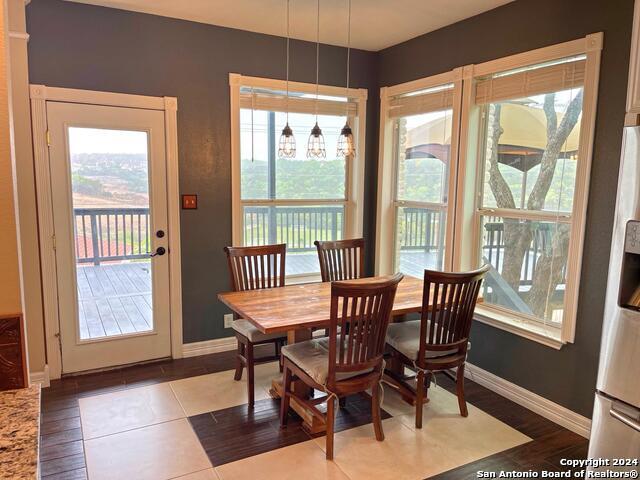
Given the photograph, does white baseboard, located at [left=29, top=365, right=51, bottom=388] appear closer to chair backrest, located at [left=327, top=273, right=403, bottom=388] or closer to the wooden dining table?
the wooden dining table

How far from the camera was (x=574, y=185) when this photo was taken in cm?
273

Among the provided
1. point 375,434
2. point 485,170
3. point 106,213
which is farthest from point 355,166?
point 375,434

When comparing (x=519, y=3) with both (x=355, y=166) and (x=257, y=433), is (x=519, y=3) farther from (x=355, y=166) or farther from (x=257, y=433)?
(x=257, y=433)

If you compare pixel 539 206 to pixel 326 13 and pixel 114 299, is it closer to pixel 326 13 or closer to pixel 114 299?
pixel 326 13

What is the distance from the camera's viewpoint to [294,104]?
396cm

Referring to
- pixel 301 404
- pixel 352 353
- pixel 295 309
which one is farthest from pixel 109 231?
pixel 352 353

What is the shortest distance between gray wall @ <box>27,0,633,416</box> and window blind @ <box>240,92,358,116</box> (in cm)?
18

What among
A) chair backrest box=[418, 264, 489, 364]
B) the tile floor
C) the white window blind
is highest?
the white window blind

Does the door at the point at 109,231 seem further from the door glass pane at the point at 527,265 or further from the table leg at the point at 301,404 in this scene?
the door glass pane at the point at 527,265

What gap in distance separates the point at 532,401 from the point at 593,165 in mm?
1571

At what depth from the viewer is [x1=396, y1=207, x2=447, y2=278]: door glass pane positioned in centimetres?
384

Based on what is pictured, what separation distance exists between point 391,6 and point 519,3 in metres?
0.84

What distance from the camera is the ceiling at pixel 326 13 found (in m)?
3.08

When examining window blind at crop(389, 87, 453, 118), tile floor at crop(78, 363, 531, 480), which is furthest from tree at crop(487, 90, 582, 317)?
tile floor at crop(78, 363, 531, 480)
